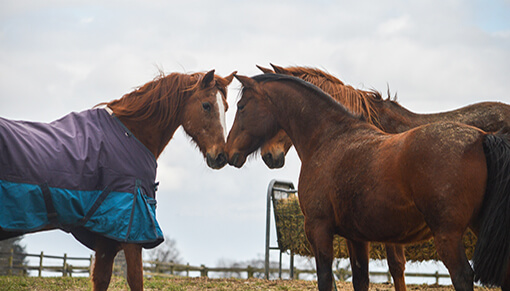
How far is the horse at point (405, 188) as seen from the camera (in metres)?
3.03

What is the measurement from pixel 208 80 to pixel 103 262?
203 cm

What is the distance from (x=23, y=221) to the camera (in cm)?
380

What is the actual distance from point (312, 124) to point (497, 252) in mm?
2016

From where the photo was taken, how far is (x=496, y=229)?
9.95 feet

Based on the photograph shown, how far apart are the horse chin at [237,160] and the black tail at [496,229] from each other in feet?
7.98

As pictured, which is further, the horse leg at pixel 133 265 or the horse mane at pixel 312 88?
the horse mane at pixel 312 88

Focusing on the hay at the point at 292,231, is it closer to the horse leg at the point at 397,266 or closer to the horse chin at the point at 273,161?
the horse leg at the point at 397,266

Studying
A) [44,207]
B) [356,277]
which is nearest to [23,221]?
[44,207]

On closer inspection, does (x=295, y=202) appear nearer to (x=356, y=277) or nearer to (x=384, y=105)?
(x=384, y=105)

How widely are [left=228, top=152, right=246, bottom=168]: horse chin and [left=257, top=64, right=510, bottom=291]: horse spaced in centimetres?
29

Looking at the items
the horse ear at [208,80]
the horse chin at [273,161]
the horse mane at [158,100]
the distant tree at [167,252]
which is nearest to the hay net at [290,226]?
the horse chin at [273,161]

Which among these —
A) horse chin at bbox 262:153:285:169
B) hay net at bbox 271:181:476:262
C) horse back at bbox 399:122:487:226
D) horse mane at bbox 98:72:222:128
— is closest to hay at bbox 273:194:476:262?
hay net at bbox 271:181:476:262

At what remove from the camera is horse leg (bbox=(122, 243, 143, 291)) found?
411 cm

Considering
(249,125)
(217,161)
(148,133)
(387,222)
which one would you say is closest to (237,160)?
(217,161)
